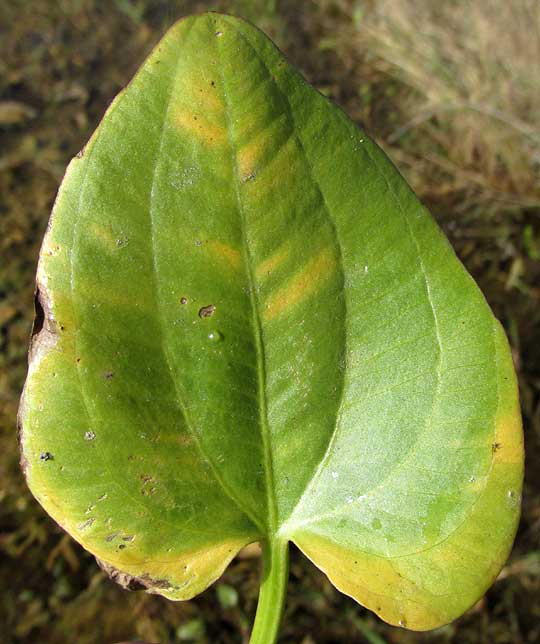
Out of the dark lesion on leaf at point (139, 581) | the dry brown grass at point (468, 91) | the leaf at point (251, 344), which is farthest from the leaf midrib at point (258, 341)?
the dry brown grass at point (468, 91)

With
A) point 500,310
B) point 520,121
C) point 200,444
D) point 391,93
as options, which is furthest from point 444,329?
point 391,93

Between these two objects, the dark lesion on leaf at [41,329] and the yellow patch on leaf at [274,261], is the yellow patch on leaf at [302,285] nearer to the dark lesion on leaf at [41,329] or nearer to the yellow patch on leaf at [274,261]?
the yellow patch on leaf at [274,261]

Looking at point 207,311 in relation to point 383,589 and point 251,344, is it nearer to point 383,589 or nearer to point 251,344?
point 251,344

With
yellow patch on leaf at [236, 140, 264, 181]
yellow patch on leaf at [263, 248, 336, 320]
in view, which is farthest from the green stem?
yellow patch on leaf at [236, 140, 264, 181]

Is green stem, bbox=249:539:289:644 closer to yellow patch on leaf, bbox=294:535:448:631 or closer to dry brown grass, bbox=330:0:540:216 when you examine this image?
yellow patch on leaf, bbox=294:535:448:631

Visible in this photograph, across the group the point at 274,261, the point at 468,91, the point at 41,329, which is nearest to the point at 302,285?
the point at 274,261
